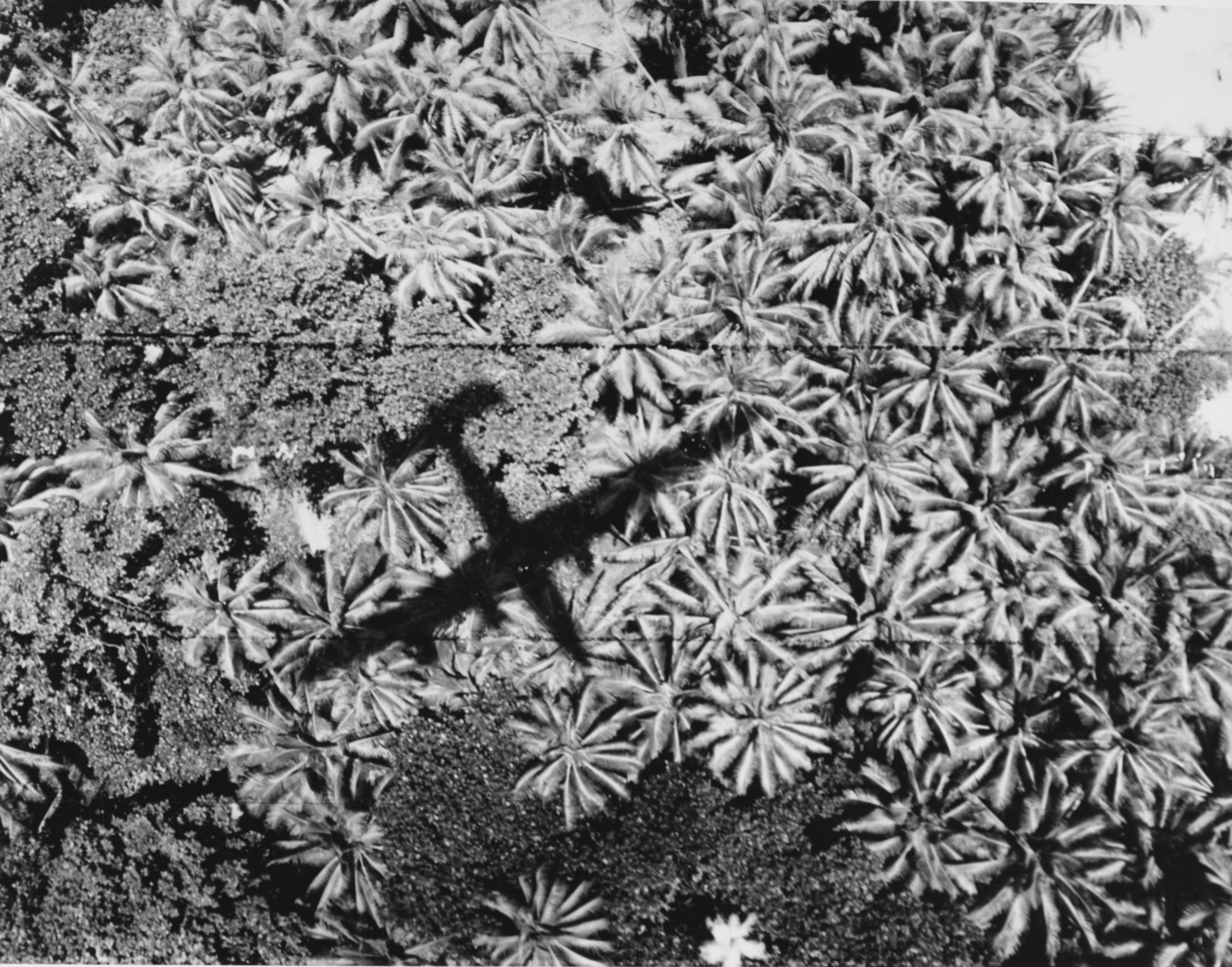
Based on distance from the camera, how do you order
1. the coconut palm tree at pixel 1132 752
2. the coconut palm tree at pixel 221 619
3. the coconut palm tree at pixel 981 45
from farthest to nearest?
1. the coconut palm tree at pixel 981 45
2. the coconut palm tree at pixel 221 619
3. the coconut palm tree at pixel 1132 752

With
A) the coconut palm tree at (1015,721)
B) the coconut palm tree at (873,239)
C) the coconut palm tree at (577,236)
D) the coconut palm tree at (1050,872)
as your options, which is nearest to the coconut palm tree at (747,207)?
the coconut palm tree at (873,239)

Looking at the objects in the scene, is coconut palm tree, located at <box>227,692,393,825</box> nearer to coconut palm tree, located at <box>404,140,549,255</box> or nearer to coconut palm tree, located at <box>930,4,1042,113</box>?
coconut palm tree, located at <box>404,140,549,255</box>

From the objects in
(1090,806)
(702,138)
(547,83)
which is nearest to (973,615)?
(1090,806)

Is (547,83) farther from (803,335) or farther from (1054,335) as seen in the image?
(1054,335)

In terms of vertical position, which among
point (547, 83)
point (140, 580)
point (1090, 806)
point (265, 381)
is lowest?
point (1090, 806)

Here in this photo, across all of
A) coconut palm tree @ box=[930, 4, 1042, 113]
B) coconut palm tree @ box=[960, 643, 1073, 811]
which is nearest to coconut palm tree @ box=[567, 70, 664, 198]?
coconut palm tree @ box=[930, 4, 1042, 113]

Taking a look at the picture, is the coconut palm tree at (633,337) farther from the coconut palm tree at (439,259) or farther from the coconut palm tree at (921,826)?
the coconut palm tree at (921,826)
